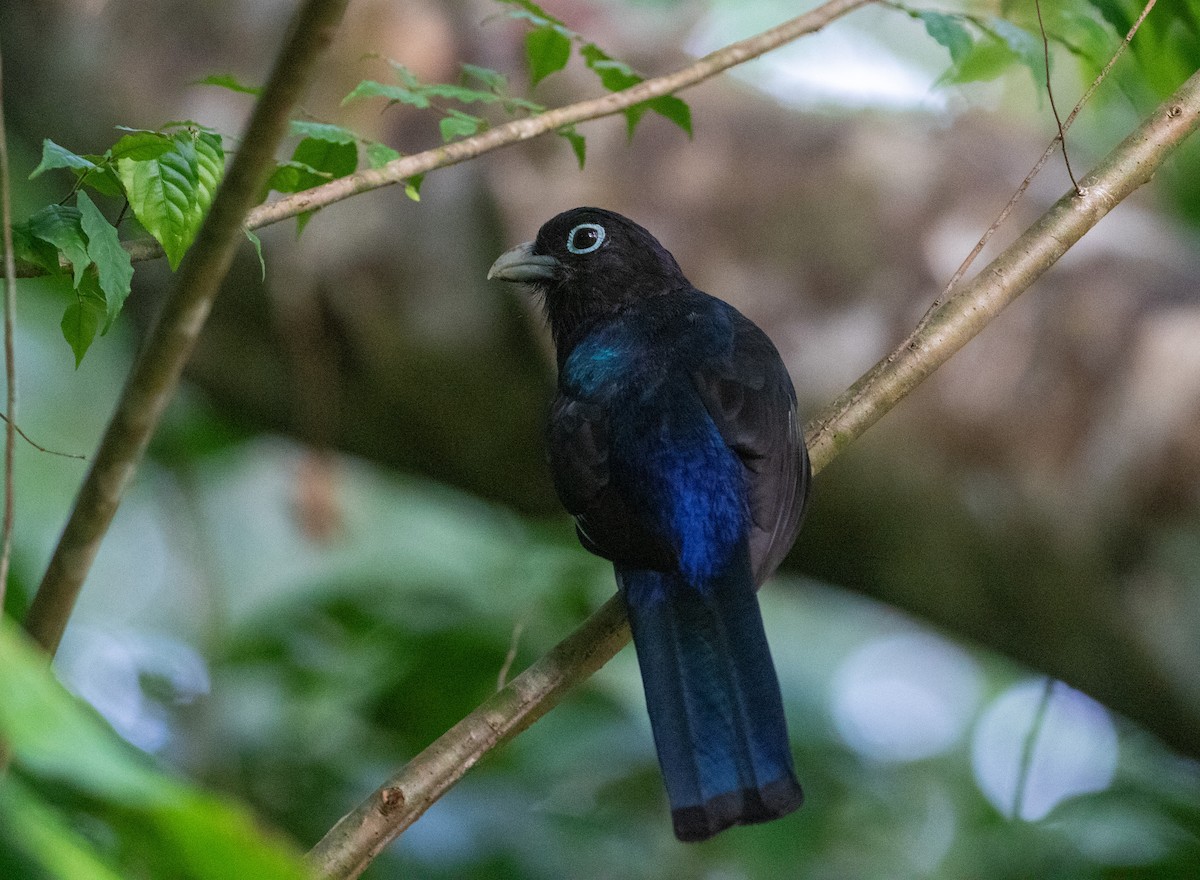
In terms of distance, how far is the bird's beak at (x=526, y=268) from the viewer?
3537 millimetres

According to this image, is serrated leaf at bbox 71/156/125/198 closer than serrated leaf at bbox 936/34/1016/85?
Yes

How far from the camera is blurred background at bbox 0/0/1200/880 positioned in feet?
12.2

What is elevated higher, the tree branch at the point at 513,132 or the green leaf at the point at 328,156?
the tree branch at the point at 513,132

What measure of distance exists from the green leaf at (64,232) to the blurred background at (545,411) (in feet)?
6.42

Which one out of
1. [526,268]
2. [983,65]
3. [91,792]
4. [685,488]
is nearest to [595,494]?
[685,488]

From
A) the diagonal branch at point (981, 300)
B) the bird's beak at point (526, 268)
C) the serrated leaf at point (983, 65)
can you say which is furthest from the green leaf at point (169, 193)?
the serrated leaf at point (983, 65)

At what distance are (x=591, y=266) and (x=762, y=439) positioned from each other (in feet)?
3.09

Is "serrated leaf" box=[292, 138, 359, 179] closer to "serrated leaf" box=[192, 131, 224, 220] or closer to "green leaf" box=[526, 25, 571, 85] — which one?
"serrated leaf" box=[192, 131, 224, 220]

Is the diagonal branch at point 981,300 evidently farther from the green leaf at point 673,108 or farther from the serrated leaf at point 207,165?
the serrated leaf at point 207,165

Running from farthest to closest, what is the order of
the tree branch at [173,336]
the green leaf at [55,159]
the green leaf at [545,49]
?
the green leaf at [545,49] → the green leaf at [55,159] → the tree branch at [173,336]

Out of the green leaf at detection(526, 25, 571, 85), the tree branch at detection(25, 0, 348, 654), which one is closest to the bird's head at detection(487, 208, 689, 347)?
the green leaf at detection(526, 25, 571, 85)

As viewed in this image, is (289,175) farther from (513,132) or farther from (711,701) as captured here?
(711,701)

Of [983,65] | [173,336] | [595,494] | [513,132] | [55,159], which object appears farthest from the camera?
[983,65]

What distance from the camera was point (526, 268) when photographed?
140 inches
